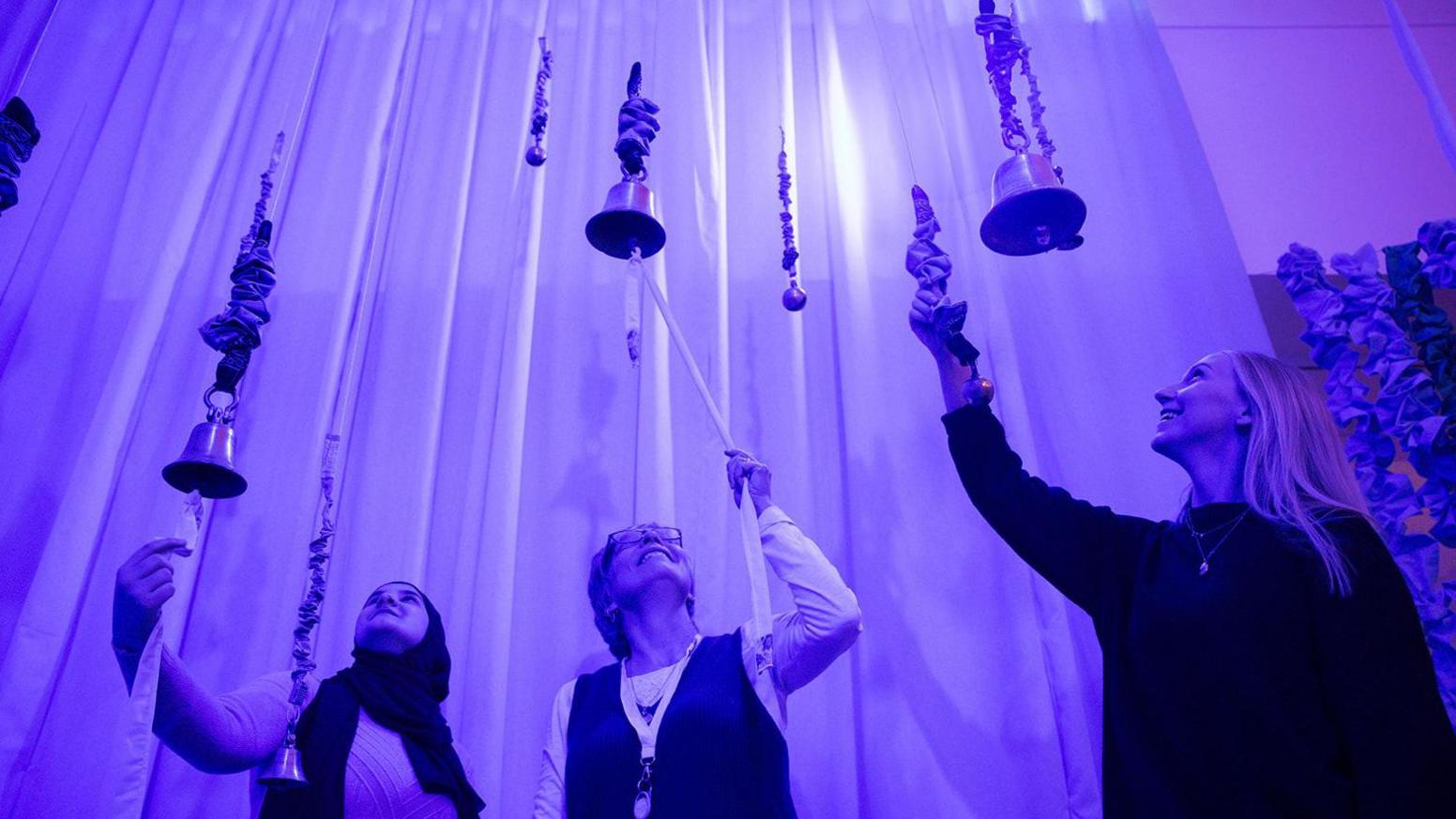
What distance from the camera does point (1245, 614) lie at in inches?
55.4

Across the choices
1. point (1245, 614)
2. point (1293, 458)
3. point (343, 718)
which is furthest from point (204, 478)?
point (1293, 458)

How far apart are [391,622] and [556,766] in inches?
17.4

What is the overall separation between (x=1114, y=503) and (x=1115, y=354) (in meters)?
0.46

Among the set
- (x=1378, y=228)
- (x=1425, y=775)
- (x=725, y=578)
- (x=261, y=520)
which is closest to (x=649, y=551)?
(x=725, y=578)

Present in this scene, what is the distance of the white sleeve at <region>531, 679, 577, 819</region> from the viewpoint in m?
1.70

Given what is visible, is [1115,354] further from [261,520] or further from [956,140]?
[261,520]

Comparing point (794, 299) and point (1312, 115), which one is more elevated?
point (1312, 115)

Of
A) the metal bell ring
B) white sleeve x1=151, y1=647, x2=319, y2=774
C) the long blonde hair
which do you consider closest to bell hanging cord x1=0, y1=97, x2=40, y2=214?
the metal bell ring

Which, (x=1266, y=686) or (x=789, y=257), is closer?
(x=1266, y=686)

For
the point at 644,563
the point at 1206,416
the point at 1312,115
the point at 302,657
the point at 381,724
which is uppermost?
the point at 1312,115

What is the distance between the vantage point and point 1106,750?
1.49m

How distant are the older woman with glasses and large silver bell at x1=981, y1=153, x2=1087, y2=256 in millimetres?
666

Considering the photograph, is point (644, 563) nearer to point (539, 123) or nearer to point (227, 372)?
point (227, 372)

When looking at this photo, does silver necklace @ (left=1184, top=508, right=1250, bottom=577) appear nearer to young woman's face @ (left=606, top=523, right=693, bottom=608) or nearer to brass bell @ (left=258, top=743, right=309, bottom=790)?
young woman's face @ (left=606, top=523, right=693, bottom=608)
